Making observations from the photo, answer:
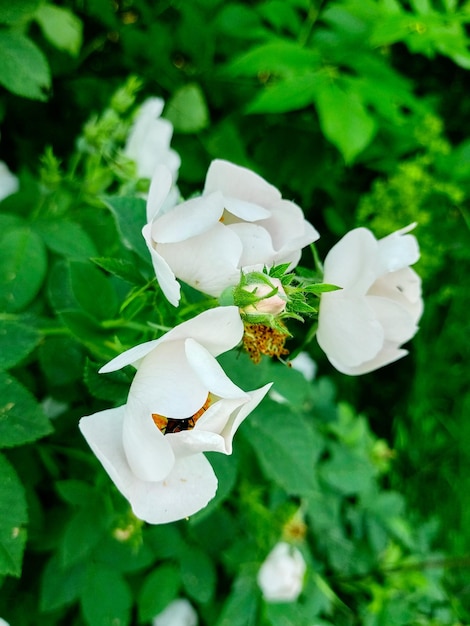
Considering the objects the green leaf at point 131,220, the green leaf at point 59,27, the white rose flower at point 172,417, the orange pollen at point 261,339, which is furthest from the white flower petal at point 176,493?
the green leaf at point 59,27

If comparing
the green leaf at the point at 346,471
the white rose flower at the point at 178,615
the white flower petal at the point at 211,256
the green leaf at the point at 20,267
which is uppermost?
the white flower petal at the point at 211,256

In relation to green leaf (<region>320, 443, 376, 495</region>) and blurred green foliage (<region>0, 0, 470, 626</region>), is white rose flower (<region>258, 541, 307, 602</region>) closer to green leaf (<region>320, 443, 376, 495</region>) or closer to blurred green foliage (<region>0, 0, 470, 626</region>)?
blurred green foliage (<region>0, 0, 470, 626</region>)

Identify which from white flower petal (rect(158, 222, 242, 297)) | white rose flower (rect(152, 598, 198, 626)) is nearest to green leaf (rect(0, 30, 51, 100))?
white flower petal (rect(158, 222, 242, 297))

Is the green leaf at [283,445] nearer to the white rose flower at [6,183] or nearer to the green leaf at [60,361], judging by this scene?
the green leaf at [60,361]

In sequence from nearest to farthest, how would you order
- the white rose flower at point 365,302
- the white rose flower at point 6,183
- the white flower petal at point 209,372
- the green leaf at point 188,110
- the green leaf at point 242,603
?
the white flower petal at point 209,372
the white rose flower at point 365,302
the white rose flower at point 6,183
the green leaf at point 242,603
the green leaf at point 188,110

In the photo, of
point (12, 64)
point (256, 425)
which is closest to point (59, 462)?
point (256, 425)
